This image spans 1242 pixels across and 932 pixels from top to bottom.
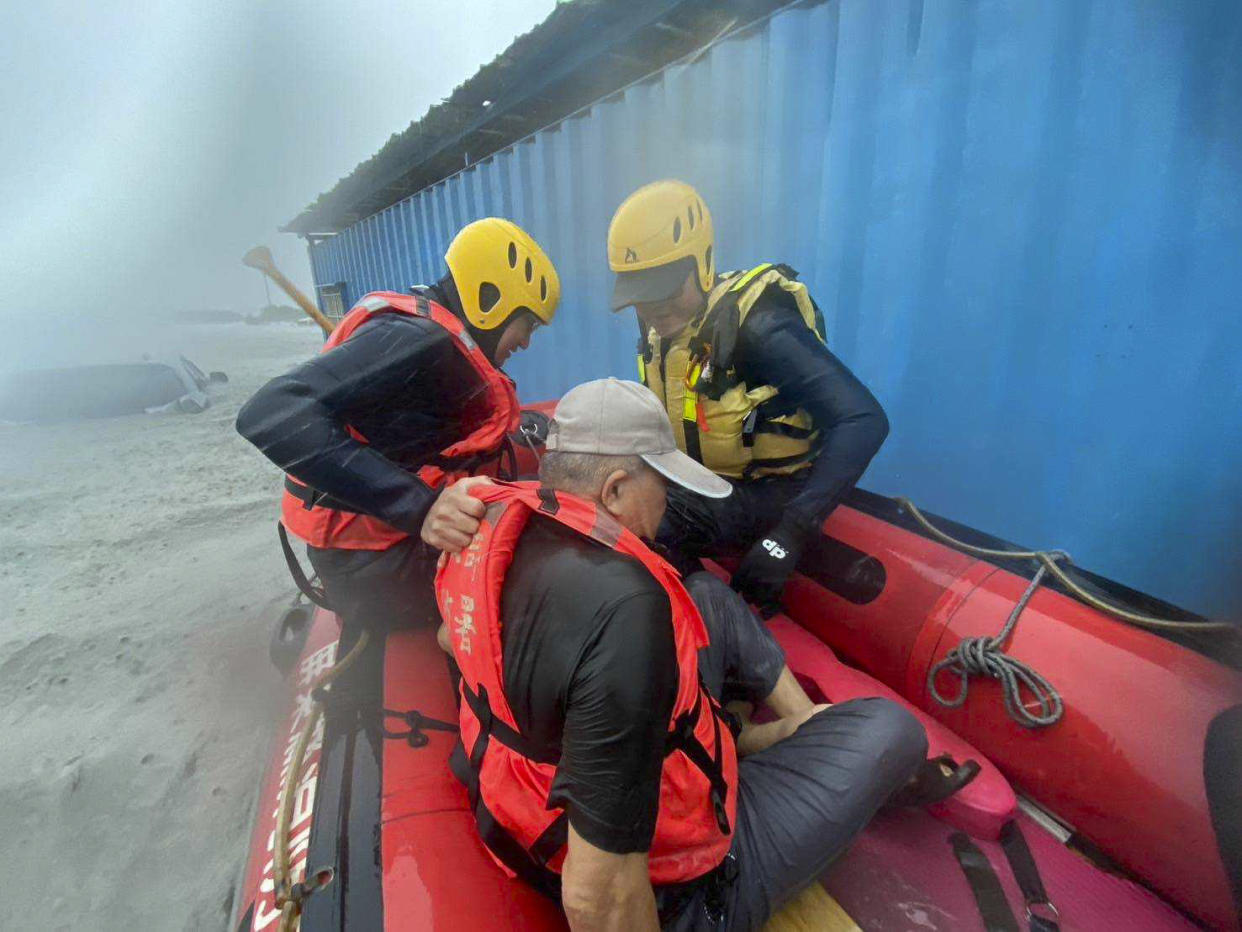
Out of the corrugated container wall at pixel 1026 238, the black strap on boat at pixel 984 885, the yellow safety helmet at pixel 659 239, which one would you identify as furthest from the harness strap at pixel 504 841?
the corrugated container wall at pixel 1026 238

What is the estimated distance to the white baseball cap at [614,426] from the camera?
1.07 metres

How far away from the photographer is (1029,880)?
130 cm

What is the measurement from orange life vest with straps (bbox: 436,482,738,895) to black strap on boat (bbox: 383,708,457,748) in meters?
0.43

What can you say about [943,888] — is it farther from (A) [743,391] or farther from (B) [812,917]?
(A) [743,391]

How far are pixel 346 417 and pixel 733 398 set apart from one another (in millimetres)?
1309

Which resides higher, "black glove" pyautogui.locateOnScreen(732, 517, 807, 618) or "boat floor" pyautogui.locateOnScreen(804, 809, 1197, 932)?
"black glove" pyautogui.locateOnScreen(732, 517, 807, 618)

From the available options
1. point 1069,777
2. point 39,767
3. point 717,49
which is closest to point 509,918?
point 1069,777

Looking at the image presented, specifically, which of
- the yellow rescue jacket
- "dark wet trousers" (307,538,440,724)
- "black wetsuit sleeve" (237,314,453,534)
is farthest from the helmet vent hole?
"dark wet trousers" (307,538,440,724)

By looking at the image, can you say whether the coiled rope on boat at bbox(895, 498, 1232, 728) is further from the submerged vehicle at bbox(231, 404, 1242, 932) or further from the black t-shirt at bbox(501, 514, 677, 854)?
the black t-shirt at bbox(501, 514, 677, 854)

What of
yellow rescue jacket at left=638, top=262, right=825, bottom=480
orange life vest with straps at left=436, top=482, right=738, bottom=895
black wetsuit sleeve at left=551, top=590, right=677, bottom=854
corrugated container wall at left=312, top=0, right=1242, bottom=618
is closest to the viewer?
black wetsuit sleeve at left=551, top=590, right=677, bottom=854

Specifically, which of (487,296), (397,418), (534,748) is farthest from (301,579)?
(534,748)

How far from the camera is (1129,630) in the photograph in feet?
4.79

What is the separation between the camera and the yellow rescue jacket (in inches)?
77.7

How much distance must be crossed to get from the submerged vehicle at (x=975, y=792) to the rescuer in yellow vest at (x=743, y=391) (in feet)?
1.38
